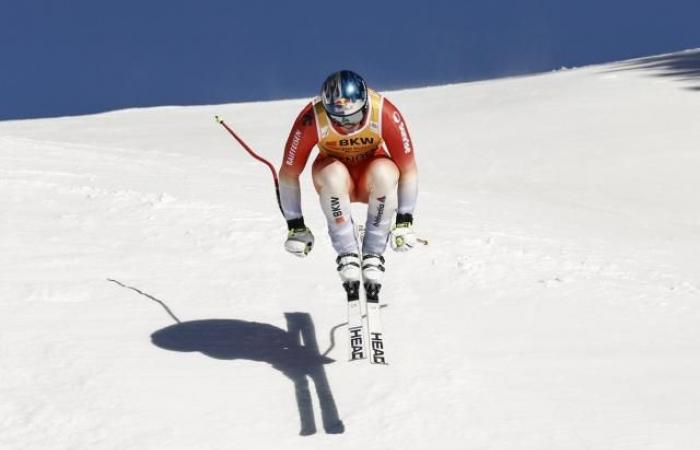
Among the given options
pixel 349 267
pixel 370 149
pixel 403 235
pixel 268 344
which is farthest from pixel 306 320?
pixel 370 149

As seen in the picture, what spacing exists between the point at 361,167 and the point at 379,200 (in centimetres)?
22

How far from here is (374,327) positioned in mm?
5430

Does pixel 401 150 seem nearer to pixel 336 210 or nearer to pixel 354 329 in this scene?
pixel 336 210

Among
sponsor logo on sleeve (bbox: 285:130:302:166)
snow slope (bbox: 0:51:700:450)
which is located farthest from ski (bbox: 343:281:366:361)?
sponsor logo on sleeve (bbox: 285:130:302:166)

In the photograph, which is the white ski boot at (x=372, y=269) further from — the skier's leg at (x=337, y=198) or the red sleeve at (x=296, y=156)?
the red sleeve at (x=296, y=156)

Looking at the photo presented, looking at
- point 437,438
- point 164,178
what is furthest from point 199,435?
point 164,178

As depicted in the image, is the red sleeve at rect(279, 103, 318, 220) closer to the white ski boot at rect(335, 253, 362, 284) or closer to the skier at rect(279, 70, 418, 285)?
Answer: the skier at rect(279, 70, 418, 285)

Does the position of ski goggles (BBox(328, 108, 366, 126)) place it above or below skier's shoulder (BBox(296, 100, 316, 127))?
below

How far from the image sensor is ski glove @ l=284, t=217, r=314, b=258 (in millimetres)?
5711

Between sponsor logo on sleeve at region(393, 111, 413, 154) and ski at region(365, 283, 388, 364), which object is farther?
sponsor logo on sleeve at region(393, 111, 413, 154)

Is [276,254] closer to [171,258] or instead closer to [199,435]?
[171,258]

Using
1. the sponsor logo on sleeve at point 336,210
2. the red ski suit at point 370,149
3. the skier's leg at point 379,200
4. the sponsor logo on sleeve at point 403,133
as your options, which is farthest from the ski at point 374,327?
the sponsor logo on sleeve at point 403,133

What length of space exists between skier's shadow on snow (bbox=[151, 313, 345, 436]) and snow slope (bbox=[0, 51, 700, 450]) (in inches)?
0.7

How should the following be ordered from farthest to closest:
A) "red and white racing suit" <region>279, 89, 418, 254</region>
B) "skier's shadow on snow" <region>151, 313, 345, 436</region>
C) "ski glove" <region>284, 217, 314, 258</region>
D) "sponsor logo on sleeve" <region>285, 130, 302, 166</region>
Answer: "ski glove" <region>284, 217, 314, 258</region>, "sponsor logo on sleeve" <region>285, 130, 302, 166</region>, "red and white racing suit" <region>279, 89, 418, 254</region>, "skier's shadow on snow" <region>151, 313, 345, 436</region>
